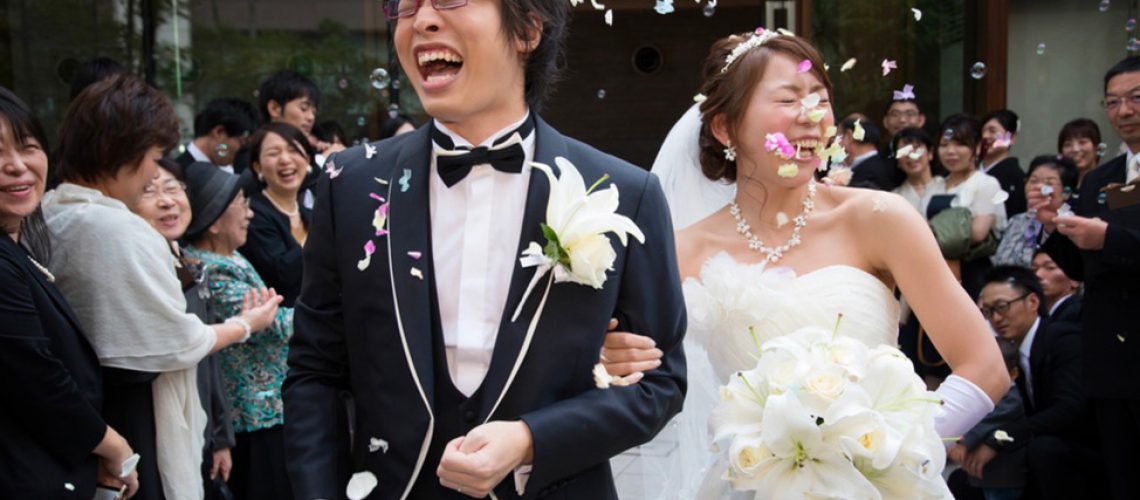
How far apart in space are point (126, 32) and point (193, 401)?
790 centimetres

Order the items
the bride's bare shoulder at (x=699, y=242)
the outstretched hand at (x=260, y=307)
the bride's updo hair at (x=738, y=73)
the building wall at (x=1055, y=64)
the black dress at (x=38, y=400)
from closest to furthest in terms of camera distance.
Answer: the black dress at (x=38, y=400), the bride's updo hair at (x=738, y=73), the bride's bare shoulder at (x=699, y=242), the outstretched hand at (x=260, y=307), the building wall at (x=1055, y=64)

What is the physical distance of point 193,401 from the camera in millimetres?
3496

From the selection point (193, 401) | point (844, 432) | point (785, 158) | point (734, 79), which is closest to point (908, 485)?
point (844, 432)

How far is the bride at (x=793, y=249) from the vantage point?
2.75 m

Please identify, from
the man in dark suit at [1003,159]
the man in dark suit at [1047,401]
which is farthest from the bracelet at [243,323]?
the man in dark suit at [1003,159]

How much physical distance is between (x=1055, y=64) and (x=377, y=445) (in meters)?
9.37

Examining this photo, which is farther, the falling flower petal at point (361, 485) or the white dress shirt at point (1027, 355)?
the white dress shirt at point (1027, 355)

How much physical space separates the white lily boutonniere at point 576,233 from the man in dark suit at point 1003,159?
561 cm

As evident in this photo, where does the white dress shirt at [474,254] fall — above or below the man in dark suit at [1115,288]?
above

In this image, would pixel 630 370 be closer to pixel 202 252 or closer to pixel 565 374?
pixel 565 374

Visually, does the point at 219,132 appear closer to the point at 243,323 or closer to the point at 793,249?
the point at 243,323

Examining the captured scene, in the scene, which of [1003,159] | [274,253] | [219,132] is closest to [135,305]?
[274,253]

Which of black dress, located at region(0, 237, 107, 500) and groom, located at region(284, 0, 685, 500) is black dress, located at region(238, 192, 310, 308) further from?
groom, located at region(284, 0, 685, 500)

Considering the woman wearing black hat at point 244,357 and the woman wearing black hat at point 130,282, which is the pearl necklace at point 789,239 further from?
the woman wearing black hat at point 244,357
